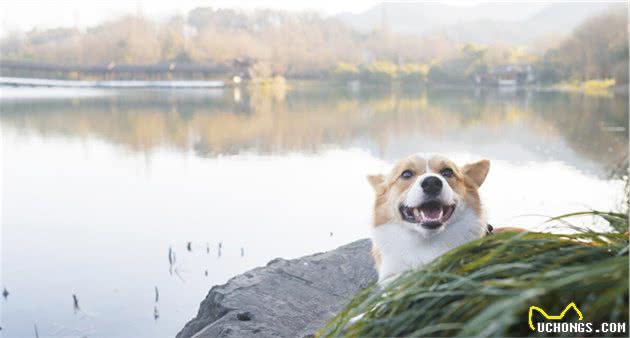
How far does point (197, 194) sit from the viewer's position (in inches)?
463

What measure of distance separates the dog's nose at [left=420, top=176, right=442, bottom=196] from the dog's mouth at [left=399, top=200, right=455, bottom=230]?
0.05 metres

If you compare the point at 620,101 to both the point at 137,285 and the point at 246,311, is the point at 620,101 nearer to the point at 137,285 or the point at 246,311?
the point at 137,285

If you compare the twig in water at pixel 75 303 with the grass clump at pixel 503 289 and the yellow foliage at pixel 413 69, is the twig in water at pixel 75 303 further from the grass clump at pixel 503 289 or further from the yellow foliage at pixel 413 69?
the yellow foliage at pixel 413 69

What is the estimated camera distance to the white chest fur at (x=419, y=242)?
2740 millimetres

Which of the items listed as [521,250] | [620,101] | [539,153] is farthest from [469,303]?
[620,101]

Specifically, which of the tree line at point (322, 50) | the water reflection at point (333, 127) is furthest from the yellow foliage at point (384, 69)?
the water reflection at point (333, 127)

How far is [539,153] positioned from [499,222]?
8183mm

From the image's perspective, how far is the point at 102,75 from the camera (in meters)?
65.6

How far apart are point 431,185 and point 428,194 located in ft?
0.13

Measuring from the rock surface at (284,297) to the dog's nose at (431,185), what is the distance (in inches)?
30.3

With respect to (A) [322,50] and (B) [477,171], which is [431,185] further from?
(A) [322,50]

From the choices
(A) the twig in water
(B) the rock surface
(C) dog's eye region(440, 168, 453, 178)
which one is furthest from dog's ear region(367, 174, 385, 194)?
(A) the twig in water

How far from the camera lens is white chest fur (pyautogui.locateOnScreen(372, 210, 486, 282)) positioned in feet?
8.99

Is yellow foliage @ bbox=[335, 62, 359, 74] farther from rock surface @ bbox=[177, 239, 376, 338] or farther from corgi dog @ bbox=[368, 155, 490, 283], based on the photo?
corgi dog @ bbox=[368, 155, 490, 283]
